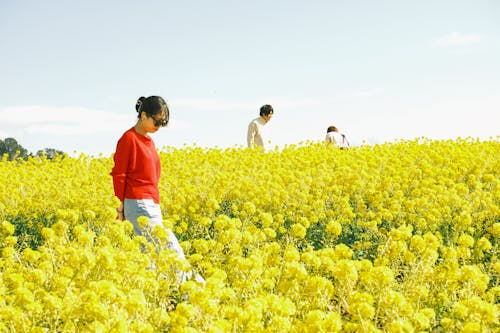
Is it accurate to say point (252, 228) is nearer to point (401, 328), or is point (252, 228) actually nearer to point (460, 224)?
point (460, 224)

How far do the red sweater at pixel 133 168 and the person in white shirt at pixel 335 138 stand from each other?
915cm

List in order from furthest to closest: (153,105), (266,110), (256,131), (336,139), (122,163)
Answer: (336,139) → (256,131) → (266,110) → (122,163) → (153,105)

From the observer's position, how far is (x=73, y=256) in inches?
164

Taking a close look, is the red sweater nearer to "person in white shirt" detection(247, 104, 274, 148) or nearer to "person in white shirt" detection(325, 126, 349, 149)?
"person in white shirt" detection(247, 104, 274, 148)

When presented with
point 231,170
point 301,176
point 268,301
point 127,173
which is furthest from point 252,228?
point 231,170

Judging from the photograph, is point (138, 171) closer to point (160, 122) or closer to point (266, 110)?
point (160, 122)

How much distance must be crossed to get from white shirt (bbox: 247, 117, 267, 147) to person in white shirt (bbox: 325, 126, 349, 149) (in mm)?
2622

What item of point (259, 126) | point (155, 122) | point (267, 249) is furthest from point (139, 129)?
point (259, 126)

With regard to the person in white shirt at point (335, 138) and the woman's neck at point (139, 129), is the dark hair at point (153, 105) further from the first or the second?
the person in white shirt at point (335, 138)

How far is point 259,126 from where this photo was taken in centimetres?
1168

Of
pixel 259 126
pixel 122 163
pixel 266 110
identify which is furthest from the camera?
pixel 259 126

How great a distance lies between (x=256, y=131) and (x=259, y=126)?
0.50ft

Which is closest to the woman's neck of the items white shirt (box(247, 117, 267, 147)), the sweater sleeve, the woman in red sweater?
the woman in red sweater

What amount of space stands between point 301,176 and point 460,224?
10.7 feet
